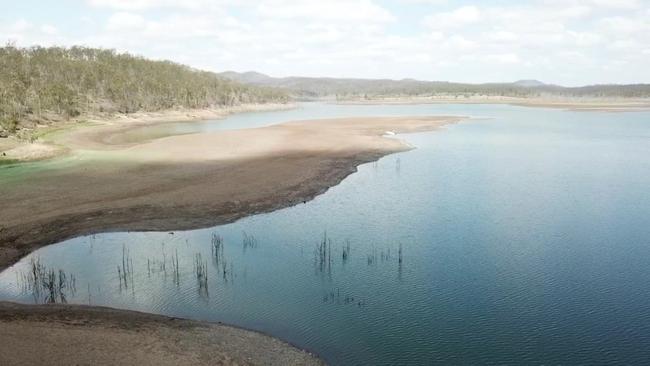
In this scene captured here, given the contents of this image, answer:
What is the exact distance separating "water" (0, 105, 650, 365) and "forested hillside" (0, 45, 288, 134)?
44815 millimetres

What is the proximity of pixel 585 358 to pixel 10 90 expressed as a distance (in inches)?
3175

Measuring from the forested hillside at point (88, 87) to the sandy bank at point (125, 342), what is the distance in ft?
164

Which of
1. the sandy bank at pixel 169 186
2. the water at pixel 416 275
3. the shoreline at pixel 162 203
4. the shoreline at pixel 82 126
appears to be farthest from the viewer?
the shoreline at pixel 82 126

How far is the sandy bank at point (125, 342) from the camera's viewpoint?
12305mm

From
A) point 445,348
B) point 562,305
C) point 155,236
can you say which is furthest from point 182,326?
point 562,305

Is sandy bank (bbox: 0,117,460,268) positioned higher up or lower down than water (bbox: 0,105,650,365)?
higher up

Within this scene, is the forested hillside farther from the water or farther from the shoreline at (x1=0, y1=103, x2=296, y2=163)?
the water

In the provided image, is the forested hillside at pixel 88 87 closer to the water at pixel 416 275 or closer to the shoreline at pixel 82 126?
the shoreline at pixel 82 126

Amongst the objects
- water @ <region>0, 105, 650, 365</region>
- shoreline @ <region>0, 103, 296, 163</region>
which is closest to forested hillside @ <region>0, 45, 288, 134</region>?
shoreline @ <region>0, 103, 296, 163</region>

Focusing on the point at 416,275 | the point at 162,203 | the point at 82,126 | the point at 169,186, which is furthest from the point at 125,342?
the point at 82,126

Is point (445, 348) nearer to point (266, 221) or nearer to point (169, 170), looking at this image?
point (266, 221)

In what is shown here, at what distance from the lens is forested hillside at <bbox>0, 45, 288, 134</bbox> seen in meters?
73.3

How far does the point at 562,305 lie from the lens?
16.4 meters

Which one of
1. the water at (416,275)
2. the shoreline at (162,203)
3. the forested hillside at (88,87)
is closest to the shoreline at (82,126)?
the forested hillside at (88,87)
